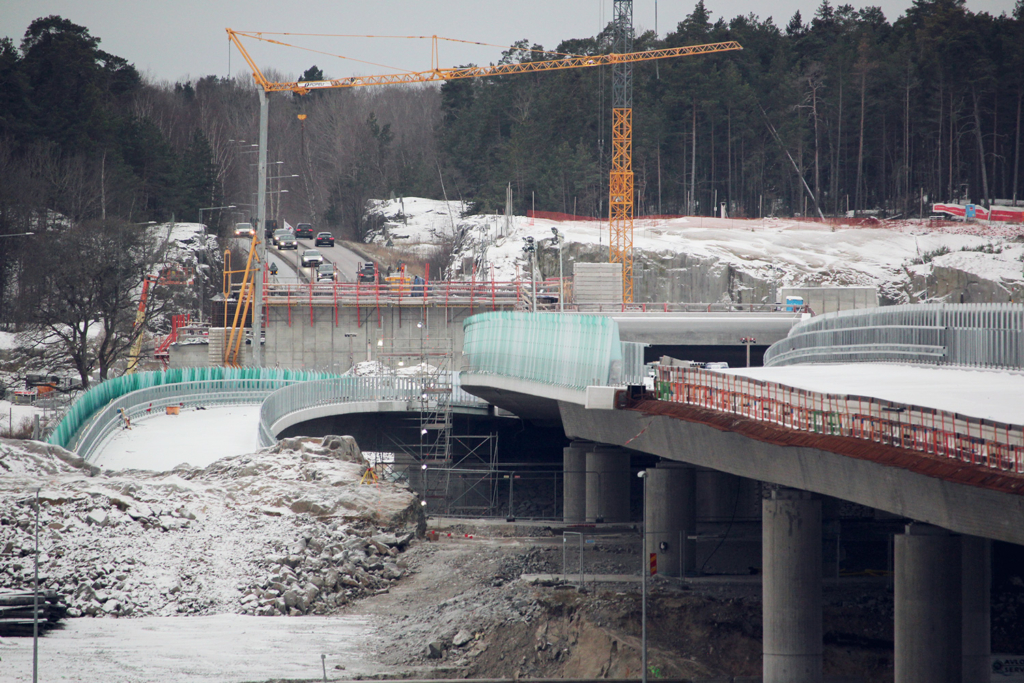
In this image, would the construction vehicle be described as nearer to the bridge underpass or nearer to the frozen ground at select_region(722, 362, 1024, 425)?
the bridge underpass

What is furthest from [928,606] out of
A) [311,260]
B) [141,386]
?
[311,260]

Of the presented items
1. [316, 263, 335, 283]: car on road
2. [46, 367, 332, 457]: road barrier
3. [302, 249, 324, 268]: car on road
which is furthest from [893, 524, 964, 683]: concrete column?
[302, 249, 324, 268]: car on road

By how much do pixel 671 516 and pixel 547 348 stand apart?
6927 millimetres

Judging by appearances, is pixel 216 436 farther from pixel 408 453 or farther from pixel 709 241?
pixel 709 241

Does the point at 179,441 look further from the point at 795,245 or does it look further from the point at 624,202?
the point at 795,245

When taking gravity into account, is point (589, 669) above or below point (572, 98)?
below

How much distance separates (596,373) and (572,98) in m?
89.7

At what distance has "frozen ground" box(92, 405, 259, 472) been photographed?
37.6m

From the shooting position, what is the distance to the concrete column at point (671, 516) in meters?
31.5

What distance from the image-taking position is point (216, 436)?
141 ft

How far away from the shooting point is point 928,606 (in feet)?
65.8

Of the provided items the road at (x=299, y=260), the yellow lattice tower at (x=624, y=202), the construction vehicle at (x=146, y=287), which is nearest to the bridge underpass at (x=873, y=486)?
the yellow lattice tower at (x=624, y=202)

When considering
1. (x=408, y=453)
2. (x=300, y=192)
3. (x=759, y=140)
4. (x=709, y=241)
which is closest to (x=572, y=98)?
(x=759, y=140)

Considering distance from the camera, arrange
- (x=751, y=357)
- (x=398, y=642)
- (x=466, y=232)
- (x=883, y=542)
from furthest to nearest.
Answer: (x=466, y=232)
(x=751, y=357)
(x=883, y=542)
(x=398, y=642)
